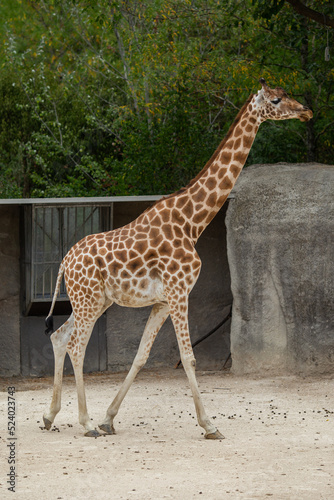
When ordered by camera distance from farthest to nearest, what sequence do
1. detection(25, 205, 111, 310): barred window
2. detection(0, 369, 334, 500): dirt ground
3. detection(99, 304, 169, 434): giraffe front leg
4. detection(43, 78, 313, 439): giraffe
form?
detection(25, 205, 111, 310): barred window < detection(99, 304, 169, 434): giraffe front leg < detection(43, 78, 313, 439): giraffe < detection(0, 369, 334, 500): dirt ground

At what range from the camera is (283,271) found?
340 inches

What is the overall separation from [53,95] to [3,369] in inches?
279

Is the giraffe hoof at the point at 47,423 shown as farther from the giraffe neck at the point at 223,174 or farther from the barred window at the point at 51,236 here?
the barred window at the point at 51,236

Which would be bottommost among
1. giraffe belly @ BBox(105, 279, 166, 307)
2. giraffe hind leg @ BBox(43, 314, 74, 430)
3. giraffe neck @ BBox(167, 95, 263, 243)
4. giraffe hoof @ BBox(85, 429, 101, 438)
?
giraffe hoof @ BBox(85, 429, 101, 438)

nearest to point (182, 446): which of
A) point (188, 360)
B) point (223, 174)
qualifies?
point (188, 360)

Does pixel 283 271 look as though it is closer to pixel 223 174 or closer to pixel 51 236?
pixel 223 174

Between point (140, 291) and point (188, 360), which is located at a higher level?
point (140, 291)

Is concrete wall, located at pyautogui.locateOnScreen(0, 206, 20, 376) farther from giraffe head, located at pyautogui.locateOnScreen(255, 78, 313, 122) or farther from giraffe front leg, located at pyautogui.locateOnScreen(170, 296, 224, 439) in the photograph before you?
giraffe head, located at pyautogui.locateOnScreen(255, 78, 313, 122)

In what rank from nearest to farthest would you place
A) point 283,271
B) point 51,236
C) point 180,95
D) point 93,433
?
point 93,433, point 283,271, point 51,236, point 180,95

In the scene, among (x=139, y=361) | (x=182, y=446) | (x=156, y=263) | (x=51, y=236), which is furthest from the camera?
(x=51, y=236)

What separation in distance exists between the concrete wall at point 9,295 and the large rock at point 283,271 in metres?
2.60

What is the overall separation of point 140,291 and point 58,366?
3.03 ft

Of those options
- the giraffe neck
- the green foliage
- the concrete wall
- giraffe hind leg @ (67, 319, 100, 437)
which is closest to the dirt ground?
giraffe hind leg @ (67, 319, 100, 437)

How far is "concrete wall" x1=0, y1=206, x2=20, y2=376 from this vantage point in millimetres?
9469
